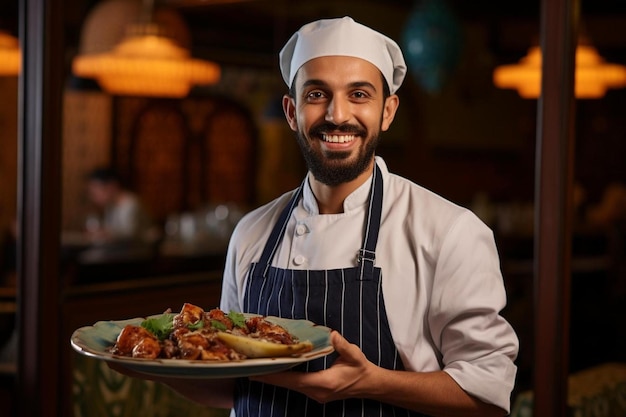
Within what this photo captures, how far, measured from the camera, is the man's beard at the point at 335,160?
1678 mm

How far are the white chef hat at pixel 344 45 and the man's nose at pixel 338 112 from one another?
0.10 metres

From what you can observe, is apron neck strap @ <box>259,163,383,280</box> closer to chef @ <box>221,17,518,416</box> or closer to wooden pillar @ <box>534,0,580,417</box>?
chef @ <box>221,17,518,416</box>

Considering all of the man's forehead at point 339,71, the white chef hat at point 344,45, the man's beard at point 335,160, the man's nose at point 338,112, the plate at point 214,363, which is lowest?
the plate at point 214,363

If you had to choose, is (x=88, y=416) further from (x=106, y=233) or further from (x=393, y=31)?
(x=393, y=31)

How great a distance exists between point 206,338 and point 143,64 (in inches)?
154

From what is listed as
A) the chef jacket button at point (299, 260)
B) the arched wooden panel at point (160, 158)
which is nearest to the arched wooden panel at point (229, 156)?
the arched wooden panel at point (160, 158)

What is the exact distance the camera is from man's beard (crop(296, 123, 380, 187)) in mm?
1678

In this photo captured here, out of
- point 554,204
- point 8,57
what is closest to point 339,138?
point 554,204

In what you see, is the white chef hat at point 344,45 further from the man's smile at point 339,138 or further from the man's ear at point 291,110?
the man's smile at point 339,138

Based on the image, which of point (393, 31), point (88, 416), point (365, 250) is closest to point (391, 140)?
point (393, 31)

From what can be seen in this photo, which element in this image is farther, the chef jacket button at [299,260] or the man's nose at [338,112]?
the chef jacket button at [299,260]

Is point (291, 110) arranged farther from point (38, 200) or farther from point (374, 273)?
point (38, 200)

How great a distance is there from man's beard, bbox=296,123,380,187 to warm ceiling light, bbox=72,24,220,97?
3.45 m

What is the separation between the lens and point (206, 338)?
4.96 ft
